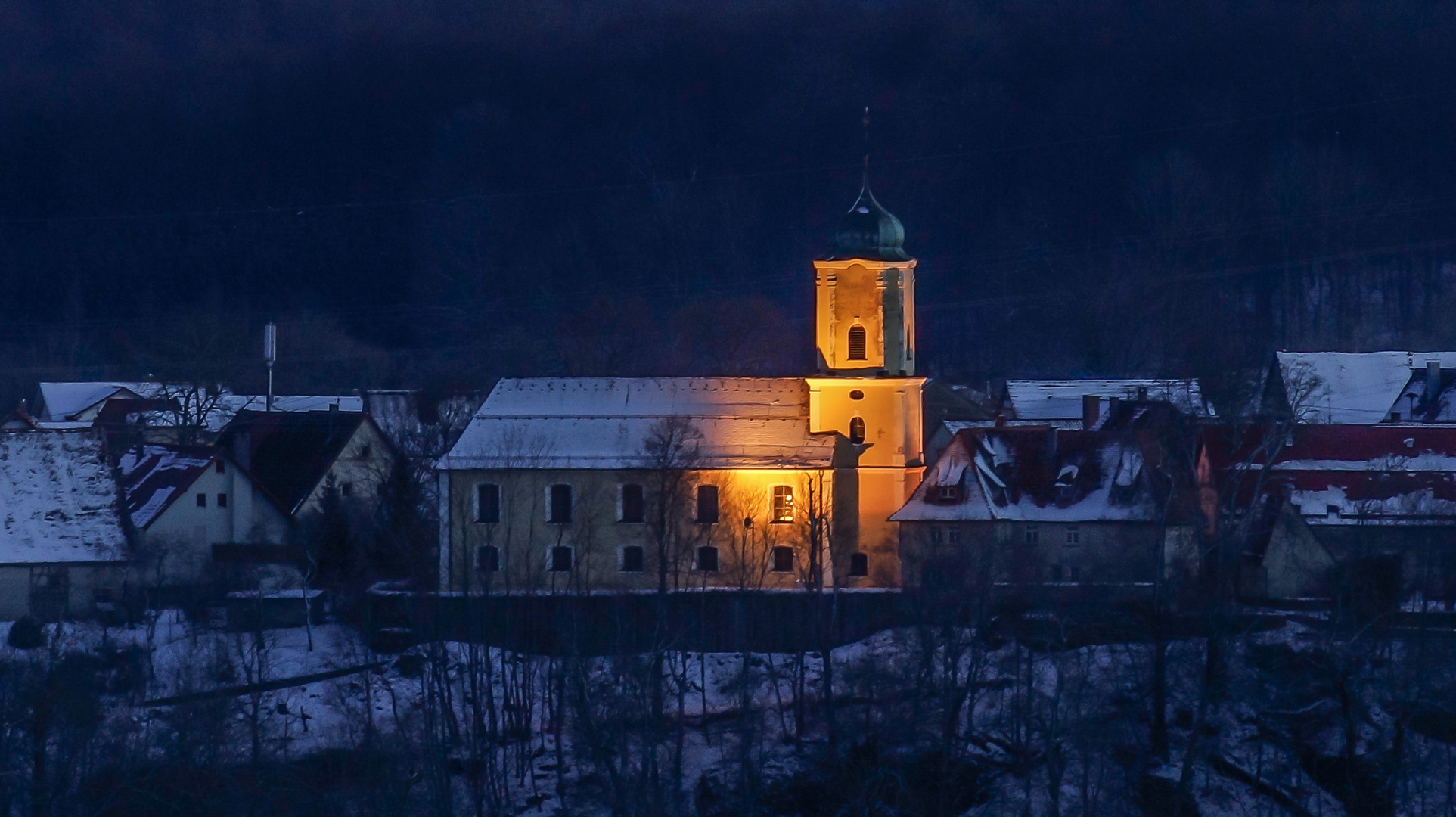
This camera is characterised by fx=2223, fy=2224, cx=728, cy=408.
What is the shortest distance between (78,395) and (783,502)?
3106 centimetres

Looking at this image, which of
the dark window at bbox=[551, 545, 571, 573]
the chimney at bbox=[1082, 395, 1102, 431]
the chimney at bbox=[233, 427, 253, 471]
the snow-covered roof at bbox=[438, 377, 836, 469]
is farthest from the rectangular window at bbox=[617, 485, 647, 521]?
the chimney at bbox=[1082, 395, 1102, 431]

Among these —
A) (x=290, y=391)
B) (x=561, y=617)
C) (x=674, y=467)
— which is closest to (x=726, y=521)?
(x=674, y=467)

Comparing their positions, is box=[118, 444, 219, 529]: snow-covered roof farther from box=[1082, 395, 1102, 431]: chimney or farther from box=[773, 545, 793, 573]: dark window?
box=[1082, 395, 1102, 431]: chimney

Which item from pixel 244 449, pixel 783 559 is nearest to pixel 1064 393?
pixel 783 559

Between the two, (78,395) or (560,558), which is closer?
(560,558)

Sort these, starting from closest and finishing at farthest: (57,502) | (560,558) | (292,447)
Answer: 1. (57,502)
2. (560,558)
3. (292,447)

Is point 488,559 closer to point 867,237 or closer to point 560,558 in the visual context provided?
point 560,558

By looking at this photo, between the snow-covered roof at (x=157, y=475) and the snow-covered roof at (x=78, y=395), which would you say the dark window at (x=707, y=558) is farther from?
the snow-covered roof at (x=78, y=395)

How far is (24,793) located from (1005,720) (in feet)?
47.6

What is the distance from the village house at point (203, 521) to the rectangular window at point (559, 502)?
4.65m

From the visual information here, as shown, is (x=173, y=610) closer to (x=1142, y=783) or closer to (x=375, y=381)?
(x=1142, y=783)

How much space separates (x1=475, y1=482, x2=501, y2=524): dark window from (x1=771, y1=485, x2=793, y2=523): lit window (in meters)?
5.09

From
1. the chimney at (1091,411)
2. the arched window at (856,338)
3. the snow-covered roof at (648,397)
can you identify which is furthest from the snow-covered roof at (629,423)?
the chimney at (1091,411)

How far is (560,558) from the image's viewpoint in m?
40.8
